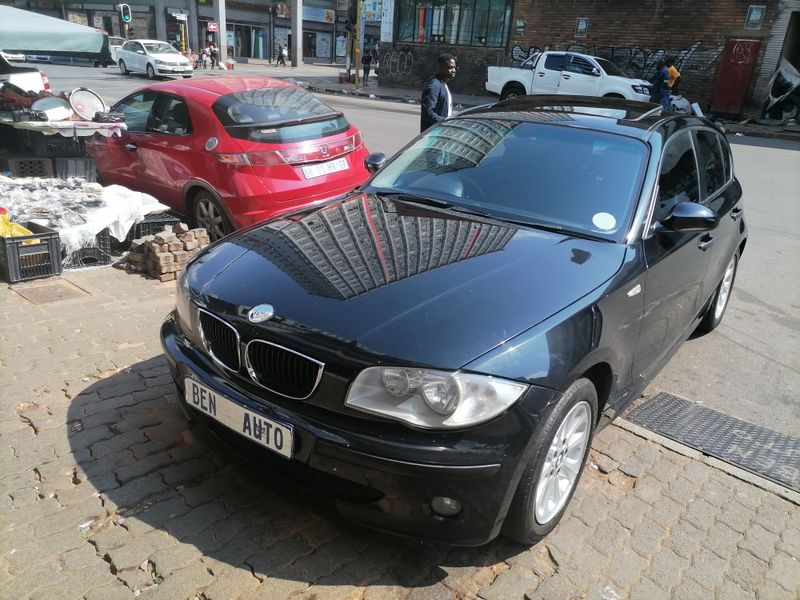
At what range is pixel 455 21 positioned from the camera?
28.3 m

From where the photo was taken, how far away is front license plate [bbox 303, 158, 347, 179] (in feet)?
19.5

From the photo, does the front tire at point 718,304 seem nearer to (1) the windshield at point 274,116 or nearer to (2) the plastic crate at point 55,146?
(1) the windshield at point 274,116

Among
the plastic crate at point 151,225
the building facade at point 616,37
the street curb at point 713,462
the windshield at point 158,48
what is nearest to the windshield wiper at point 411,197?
the street curb at point 713,462

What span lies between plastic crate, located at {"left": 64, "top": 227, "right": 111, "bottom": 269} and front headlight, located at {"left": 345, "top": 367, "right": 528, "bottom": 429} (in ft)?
14.4

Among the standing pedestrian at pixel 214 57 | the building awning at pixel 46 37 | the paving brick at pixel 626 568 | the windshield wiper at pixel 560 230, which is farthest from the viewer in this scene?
the standing pedestrian at pixel 214 57

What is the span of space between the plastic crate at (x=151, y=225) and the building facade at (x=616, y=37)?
21325mm

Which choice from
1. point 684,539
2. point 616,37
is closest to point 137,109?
point 684,539

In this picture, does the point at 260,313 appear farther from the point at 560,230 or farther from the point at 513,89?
the point at 513,89

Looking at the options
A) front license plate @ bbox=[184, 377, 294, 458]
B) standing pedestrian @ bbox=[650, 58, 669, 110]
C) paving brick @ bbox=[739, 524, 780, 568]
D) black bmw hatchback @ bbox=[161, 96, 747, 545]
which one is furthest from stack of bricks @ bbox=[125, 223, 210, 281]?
standing pedestrian @ bbox=[650, 58, 669, 110]

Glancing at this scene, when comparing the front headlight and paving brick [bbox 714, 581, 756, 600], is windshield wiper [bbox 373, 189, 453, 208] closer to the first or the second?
the front headlight

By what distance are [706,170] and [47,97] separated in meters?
7.10

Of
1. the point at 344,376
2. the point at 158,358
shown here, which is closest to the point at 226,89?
the point at 158,358

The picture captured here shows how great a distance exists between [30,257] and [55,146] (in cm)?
334

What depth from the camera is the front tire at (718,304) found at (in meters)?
4.78
